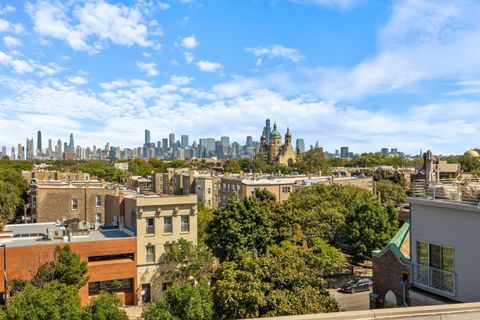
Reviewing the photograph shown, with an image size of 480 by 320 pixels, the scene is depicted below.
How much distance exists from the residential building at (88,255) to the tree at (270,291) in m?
15.1

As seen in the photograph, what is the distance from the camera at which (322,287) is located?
20828 millimetres

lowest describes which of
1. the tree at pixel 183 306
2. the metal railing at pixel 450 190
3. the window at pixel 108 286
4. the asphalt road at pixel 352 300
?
the asphalt road at pixel 352 300

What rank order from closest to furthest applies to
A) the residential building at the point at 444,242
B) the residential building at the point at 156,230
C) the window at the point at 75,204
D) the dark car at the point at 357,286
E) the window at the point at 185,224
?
the residential building at the point at 444,242, the residential building at the point at 156,230, the dark car at the point at 357,286, the window at the point at 185,224, the window at the point at 75,204

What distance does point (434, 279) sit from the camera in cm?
1304

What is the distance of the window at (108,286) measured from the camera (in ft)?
106

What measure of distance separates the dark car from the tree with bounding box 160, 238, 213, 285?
12124mm

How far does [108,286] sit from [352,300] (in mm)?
19891

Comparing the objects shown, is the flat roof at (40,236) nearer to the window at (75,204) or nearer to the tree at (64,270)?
the tree at (64,270)

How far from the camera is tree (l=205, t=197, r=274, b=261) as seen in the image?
35.1m

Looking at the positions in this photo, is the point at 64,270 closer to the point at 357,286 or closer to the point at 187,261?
the point at 187,261

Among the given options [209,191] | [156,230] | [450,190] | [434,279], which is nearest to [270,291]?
[434,279]

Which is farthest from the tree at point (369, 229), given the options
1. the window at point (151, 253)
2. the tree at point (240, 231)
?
the window at point (151, 253)

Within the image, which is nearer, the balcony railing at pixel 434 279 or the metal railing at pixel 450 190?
the metal railing at pixel 450 190

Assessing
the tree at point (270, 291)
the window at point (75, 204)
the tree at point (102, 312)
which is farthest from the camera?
the window at point (75, 204)
